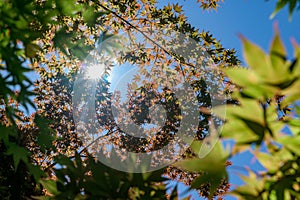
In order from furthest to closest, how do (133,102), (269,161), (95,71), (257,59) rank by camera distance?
(133,102), (95,71), (269,161), (257,59)

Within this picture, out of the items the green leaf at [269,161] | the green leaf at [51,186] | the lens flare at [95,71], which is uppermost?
the lens flare at [95,71]

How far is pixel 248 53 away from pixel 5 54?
4.85ft

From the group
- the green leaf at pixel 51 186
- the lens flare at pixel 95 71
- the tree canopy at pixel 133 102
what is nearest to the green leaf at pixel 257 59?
the tree canopy at pixel 133 102

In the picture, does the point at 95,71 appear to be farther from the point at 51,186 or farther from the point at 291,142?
the point at 291,142

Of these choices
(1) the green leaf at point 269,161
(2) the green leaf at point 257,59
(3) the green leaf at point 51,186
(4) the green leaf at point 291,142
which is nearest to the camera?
(2) the green leaf at point 257,59

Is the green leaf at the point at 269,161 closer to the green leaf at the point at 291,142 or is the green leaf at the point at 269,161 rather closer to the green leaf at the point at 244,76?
the green leaf at the point at 291,142

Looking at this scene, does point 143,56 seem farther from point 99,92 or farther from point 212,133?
point 212,133

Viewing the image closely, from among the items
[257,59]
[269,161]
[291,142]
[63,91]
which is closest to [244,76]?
[257,59]

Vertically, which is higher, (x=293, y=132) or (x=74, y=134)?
(x=74, y=134)

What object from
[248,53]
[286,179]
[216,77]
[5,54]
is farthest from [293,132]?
[216,77]

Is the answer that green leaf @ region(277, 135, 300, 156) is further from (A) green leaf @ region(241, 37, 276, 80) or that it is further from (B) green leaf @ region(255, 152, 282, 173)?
Result: (A) green leaf @ region(241, 37, 276, 80)

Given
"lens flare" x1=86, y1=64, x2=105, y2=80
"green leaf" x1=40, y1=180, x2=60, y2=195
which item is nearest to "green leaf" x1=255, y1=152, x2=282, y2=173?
"green leaf" x1=40, y1=180, x2=60, y2=195

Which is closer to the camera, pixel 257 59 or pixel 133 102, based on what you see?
pixel 257 59

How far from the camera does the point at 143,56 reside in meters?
8.16
